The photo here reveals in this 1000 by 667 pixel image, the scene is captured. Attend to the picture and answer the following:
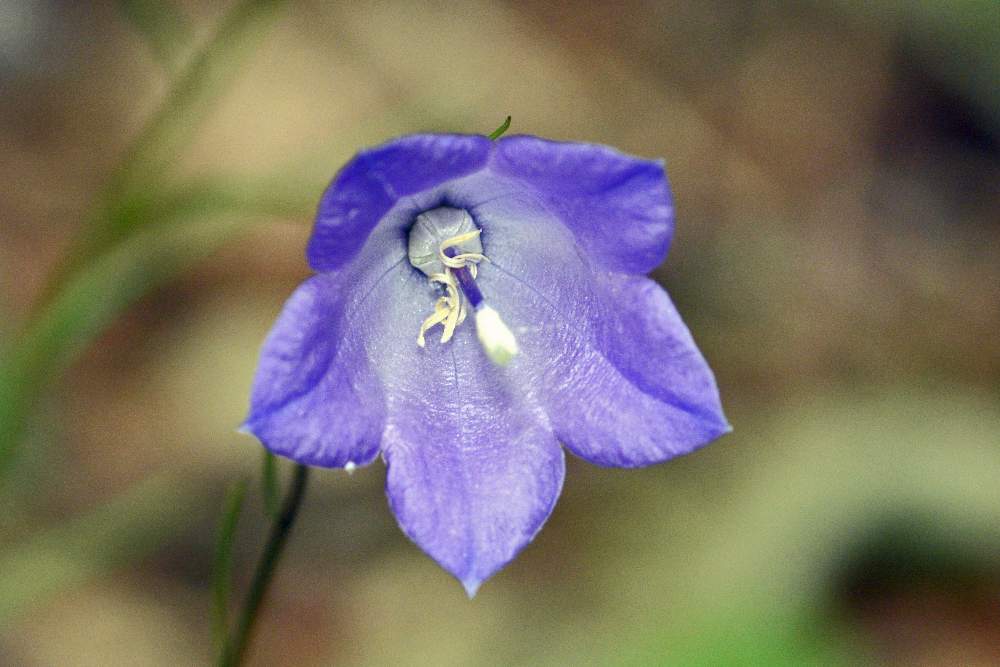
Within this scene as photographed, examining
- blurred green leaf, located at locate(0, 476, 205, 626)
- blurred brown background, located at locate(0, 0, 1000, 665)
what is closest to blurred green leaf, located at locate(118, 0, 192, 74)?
blurred brown background, located at locate(0, 0, 1000, 665)

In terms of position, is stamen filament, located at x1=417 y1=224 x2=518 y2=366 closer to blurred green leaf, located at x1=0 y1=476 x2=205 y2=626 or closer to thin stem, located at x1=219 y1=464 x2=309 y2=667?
thin stem, located at x1=219 y1=464 x2=309 y2=667

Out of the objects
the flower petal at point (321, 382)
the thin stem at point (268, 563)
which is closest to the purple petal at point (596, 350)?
the flower petal at point (321, 382)

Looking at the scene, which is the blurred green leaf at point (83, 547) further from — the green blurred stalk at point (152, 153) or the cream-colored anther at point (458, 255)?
the cream-colored anther at point (458, 255)

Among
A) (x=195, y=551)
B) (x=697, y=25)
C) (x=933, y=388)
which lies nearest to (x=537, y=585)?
(x=195, y=551)

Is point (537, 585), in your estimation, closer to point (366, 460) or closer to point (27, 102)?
point (366, 460)

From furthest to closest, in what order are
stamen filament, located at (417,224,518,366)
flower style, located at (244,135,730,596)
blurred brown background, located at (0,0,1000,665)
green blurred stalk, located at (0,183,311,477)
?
blurred brown background, located at (0,0,1000,665)
green blurred stalk, located at (0,183,311,477)
stamen filament, located at (417,224,518,366)
flower style, located at (244,135,730,596)

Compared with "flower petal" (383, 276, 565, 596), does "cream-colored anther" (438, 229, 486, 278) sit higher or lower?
higher
